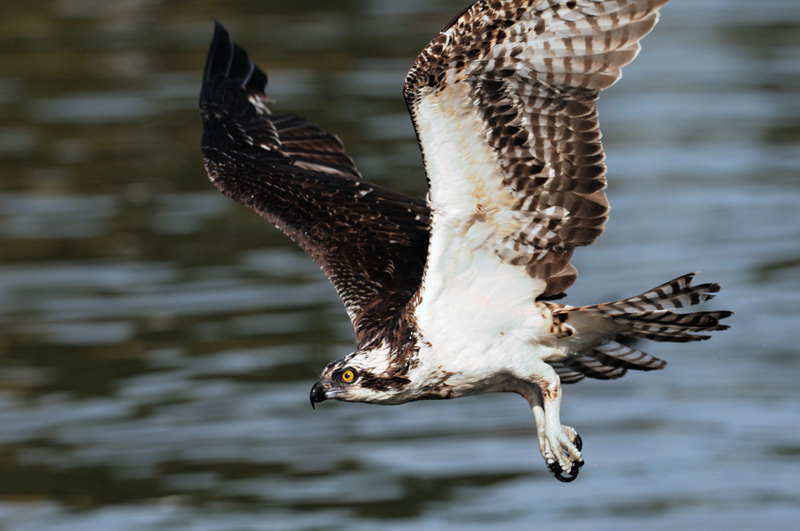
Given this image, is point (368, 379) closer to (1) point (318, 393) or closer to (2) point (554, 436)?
(1) point (318, 393)

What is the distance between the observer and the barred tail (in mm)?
8578

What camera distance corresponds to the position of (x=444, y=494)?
15.0m

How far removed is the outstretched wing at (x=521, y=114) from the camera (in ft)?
25.4

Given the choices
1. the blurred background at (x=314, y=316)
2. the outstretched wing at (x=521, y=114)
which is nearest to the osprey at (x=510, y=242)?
the outstretched wing at (x=521, y=114)

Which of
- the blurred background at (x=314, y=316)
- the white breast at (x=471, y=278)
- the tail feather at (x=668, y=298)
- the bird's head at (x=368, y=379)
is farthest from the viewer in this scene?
the blurred background at (x=314, y=316)

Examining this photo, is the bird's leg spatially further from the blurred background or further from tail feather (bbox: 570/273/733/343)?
the blurred background

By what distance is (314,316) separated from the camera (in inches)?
734

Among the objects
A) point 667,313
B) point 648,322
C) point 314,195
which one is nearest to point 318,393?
point 648,322

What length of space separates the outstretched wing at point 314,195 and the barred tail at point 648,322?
4.22ft

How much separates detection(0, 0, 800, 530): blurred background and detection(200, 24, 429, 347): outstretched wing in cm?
405

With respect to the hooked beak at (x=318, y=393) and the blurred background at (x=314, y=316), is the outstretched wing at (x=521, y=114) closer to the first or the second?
the hooked beak at (x=318, y=393)

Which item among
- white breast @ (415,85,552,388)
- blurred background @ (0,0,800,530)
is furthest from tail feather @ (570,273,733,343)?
blurred background @ (0,0,800,530)

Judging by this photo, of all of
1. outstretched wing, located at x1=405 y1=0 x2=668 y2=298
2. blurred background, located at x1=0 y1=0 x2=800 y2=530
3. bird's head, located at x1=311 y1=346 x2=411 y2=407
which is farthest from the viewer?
blurred background, located at x1=0 y1=0 x2=800 y2=530

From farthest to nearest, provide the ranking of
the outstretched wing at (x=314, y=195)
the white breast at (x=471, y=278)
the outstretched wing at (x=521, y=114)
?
the outstretched wing at (x=314, y=195)
the white breast at (x=471, y=278)
the outstretched wing at (x=521, y=114)
